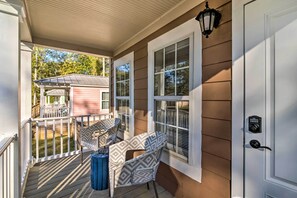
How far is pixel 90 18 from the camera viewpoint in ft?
8.66

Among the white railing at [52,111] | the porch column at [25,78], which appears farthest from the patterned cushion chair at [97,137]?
the white railing at [52,111]

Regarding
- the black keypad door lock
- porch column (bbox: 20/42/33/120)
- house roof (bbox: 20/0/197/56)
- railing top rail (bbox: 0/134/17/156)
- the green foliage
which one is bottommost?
railing top rail (bbox: 0/134/17/156)

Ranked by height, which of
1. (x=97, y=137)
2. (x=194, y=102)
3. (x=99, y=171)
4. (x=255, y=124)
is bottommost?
(x=99, y=171)

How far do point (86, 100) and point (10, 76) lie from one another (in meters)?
9.87

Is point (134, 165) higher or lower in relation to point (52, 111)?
higher

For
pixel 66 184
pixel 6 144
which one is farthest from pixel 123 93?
pixel 6 144

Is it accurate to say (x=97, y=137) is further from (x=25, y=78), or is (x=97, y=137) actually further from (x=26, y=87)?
(x=25, y=78)

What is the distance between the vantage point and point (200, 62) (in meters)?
1.93

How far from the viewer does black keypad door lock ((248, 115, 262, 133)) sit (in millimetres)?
1390

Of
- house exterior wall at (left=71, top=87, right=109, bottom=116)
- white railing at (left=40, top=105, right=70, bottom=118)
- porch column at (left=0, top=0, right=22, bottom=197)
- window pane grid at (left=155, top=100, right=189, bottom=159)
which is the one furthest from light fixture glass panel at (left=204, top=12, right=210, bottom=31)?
white railing at (left=40, top=105, right=70, bottom=118)

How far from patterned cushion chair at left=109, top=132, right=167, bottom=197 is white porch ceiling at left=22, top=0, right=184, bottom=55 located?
5.84 ft

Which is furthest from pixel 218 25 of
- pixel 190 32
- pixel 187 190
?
pixel 187 190

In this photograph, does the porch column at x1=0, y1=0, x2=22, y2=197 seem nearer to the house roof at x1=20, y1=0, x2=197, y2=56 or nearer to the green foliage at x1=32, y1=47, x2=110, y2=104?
the house roof at x1=20, y1=0, x2=197, y2=56

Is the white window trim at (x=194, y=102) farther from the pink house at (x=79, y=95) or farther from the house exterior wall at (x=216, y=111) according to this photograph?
the pink house at (x=79, y=95)
